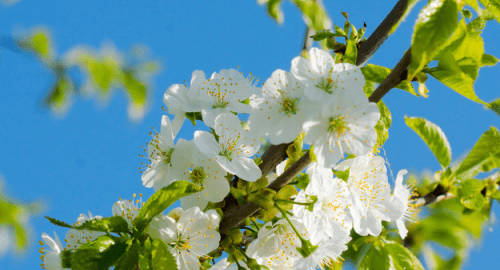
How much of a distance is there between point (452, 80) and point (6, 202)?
3.76 ft

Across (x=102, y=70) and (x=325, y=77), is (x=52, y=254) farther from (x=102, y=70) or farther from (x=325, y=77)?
(x=325, y=77)

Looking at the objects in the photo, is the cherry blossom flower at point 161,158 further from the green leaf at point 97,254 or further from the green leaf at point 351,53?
the green leaf at point 351,53

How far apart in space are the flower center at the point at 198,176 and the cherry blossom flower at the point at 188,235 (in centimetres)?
10

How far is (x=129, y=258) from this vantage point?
1138mm

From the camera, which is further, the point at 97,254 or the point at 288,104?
the point at 288,104

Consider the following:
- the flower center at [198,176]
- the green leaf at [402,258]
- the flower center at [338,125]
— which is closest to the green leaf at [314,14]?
the flower center at [338,125]

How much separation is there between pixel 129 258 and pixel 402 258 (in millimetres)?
1042

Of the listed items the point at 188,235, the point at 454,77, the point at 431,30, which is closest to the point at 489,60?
the point at 454,77

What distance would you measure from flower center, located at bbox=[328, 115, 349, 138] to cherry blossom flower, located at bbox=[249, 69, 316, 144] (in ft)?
0.23

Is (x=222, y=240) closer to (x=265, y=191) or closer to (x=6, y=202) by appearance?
(x=265, y=191)

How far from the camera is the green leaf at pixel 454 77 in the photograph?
3.63ft

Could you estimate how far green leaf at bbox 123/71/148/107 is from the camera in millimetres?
1183

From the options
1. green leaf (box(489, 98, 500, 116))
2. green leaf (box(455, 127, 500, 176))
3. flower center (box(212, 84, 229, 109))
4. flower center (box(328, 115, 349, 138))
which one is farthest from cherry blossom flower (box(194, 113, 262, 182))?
green leaf (box(455, 127, 500, 176))

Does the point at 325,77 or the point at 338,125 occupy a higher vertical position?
A: the point at 325,77
